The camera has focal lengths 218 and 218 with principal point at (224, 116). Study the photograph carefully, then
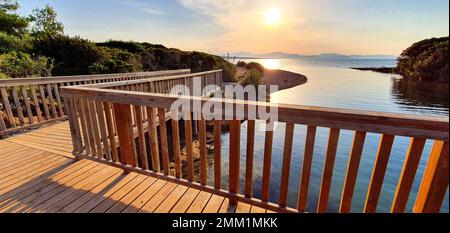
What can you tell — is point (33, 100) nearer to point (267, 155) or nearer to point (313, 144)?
point (267, 155)

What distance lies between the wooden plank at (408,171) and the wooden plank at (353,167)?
0.26m

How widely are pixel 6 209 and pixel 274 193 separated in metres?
4.18

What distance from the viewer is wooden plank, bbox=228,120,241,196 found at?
1834 millimetres

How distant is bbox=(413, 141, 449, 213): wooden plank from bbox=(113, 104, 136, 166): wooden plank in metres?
2.57

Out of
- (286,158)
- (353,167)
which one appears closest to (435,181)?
(353,167)

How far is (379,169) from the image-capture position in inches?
59.9

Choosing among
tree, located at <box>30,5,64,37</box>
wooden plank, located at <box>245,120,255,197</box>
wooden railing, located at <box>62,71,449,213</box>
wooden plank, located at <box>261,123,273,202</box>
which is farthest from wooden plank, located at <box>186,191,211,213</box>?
tree, located at <box>30,5,64,37</box>

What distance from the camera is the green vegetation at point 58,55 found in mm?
7031

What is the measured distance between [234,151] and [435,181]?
1370 mm

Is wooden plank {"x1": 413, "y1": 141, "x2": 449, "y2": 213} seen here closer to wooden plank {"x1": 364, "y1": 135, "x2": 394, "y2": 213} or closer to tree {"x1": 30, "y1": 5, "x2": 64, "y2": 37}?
wooden plank {"x1": 364, "y1": 135, "x2": 394, "y2": 213}

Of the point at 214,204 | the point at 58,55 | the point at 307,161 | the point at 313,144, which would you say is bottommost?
the point at 214,204

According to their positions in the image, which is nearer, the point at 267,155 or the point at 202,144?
the point at 267,155

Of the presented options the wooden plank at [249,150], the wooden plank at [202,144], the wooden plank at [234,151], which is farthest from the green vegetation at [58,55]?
the wooden plank at [249,150]
